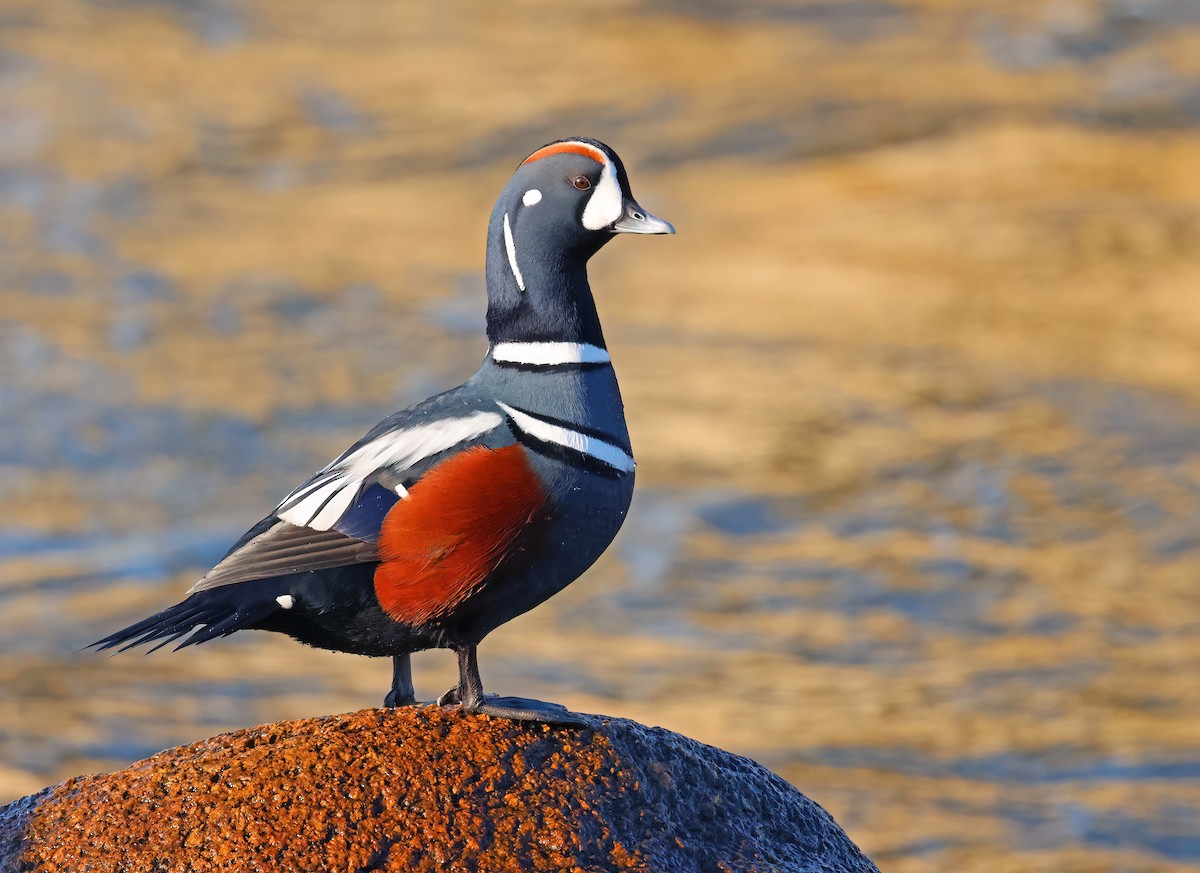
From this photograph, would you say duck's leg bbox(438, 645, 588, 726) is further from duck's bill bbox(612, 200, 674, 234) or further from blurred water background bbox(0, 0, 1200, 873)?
blurred water background bbox(0, 0, 1200, 873)

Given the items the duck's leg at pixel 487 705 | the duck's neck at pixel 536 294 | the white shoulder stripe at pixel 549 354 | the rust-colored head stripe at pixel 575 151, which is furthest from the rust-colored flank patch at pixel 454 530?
the rust-colored head stripe at pixel 575 151

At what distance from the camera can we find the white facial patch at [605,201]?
577 centimetres

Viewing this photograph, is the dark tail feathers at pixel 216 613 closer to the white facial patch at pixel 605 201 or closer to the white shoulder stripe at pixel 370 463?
→ the white shoulder stripe at pixel 370 463

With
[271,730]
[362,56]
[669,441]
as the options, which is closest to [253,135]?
[362,56]

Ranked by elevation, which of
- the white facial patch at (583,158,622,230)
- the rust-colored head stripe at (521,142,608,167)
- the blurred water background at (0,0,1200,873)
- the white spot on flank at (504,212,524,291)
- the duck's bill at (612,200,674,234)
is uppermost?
the rust-colored head stripe at (521,142,608,167)

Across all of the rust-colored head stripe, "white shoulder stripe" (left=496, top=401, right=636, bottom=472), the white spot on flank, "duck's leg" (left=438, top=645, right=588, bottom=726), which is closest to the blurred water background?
"duck's leg" (left=438, top=645, right=588, bottom=726)

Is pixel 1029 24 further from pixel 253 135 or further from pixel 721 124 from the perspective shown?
pixel 253 135

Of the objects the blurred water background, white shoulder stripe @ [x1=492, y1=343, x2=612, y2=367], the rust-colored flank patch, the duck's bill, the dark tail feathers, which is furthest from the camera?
the blurred water background

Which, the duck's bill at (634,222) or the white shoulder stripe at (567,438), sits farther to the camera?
the duck's bill at (634,222)

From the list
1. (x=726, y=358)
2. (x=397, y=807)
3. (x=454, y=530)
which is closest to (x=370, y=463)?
(x=454, y=530)

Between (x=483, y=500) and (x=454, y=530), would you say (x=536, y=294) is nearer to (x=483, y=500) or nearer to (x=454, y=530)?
(x=483, y=500)

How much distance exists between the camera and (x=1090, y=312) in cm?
1825

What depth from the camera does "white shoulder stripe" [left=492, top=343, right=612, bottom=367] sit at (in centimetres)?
570

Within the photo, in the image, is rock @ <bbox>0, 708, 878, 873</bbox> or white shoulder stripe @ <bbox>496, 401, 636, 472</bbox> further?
white shoulder stripe @ <bbox>496, 401, 636, 472</bbox>
